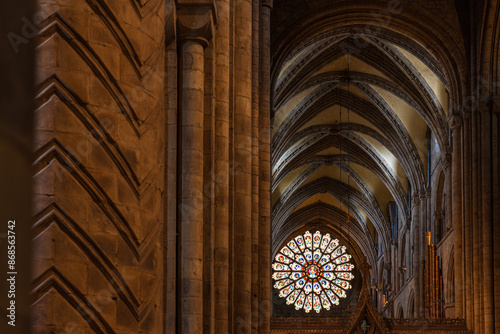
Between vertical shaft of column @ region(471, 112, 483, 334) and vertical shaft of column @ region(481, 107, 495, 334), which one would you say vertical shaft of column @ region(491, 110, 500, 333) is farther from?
vertical shaft of column @ region(471, 112, 483, 334)

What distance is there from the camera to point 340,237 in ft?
136

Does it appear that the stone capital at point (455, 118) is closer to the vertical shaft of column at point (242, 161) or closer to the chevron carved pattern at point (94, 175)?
the vertical shaft of column at point (242, 161)

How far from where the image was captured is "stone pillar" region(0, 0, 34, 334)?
2.25 metres

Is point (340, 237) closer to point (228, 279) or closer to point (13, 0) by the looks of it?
point (228, 279)

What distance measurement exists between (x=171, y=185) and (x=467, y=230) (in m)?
13.8

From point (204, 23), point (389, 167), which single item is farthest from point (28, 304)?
point (389, 167)

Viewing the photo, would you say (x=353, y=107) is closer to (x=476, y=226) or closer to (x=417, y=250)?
(x=417, y=250)

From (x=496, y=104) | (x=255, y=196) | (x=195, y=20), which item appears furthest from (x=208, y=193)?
(x=496, y=104)

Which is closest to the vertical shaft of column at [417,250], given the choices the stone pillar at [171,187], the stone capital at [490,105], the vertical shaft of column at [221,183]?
the stone capital at [490,105]

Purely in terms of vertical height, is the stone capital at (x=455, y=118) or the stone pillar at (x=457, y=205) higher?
the stone capital at (x=455, y=118)

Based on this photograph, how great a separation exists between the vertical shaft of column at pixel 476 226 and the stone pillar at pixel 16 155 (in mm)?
17875

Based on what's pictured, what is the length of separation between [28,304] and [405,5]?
2014 cm

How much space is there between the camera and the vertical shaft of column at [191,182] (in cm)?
795

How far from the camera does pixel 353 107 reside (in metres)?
28.7
